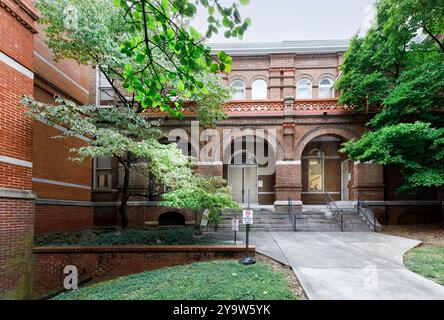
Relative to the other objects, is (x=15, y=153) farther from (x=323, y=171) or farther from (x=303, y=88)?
(x=303, y=88)

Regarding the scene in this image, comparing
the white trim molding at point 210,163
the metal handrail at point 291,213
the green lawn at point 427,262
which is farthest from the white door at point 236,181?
the green lawn at point 427,262

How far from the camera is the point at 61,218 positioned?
11344 millimetres

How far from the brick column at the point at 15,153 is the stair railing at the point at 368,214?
13.5 metres

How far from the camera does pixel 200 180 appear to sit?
9.34 meters

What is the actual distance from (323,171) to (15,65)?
16.3m

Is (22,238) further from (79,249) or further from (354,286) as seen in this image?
(354,286)

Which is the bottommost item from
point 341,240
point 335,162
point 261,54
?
point 341,240

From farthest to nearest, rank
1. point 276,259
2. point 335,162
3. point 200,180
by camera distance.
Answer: point 335,162 < point 200,180 < point 276,259

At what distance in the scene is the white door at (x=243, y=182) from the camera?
682 inches

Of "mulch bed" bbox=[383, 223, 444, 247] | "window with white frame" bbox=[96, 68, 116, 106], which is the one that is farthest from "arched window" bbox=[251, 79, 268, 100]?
"mulch bed" bbox=[383, 223, 444, 247]

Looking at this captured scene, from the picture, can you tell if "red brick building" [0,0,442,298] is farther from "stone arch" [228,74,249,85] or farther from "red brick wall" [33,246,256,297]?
"red brick wall" [33,246,256,297]

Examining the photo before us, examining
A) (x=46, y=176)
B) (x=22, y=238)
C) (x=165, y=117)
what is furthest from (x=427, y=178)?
(x=46, y=176)

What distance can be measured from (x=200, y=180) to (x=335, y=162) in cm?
1137

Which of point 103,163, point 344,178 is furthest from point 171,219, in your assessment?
point 344,178
